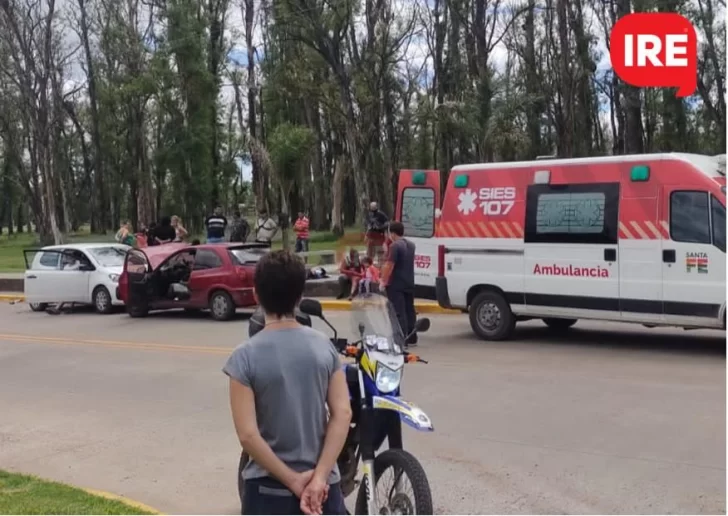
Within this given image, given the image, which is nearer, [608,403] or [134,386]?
[608,403]

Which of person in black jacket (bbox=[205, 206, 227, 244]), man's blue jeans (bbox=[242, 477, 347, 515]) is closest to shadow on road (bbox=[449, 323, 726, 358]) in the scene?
man's blue jeans (bbox=[242, 477, 347, 515])

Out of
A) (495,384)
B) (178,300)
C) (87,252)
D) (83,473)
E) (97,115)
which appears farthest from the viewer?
(97,115)

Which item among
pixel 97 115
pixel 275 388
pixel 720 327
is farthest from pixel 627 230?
pixel 97 115

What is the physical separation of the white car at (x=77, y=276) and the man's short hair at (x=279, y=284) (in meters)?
16.1

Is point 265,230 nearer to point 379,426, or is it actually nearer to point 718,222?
point 718,222

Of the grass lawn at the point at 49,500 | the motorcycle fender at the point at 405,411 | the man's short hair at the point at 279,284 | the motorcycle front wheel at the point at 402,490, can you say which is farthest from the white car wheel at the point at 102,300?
the man's short hair at the point at 279,284

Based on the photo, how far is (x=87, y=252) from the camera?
1975cm

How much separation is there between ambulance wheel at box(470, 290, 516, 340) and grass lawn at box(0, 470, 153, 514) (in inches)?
295

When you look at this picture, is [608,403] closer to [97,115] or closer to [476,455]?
[476,455]

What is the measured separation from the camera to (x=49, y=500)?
225 inches

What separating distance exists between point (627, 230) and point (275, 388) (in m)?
8.63

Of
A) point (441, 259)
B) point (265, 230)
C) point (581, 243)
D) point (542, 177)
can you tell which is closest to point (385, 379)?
point (581, 243)

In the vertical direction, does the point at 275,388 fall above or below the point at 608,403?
above

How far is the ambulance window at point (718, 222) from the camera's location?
10469mm
